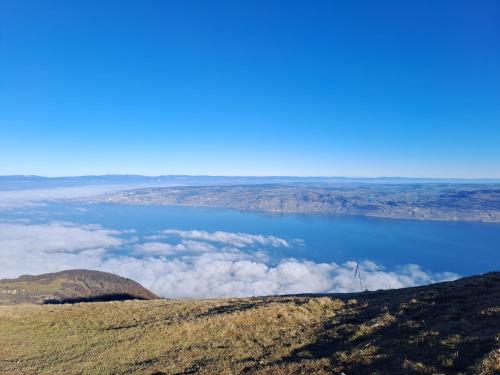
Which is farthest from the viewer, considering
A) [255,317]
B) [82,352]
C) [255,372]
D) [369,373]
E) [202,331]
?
[255,317]

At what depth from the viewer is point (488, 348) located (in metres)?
13.4

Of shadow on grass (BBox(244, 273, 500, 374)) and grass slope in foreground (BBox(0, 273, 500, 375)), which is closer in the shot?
shadow on grass (BBox(244, 273, 500, 374))

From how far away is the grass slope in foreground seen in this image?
1452 centimetres

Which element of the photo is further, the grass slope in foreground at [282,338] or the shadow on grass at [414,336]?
the grass slope in foreground at [282,338]

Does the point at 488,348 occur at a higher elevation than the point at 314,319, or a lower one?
higher

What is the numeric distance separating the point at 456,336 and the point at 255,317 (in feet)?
41.6

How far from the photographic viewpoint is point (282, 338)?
2030 centimetres

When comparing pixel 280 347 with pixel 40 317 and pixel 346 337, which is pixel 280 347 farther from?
pixel 40 317

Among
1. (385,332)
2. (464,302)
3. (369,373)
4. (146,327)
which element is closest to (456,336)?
(385,332)

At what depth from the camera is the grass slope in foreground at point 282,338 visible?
1452 centimetres

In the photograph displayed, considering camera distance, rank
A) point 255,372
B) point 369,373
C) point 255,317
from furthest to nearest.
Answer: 1. point 255,317
2. point 255,372
3. point 369,373

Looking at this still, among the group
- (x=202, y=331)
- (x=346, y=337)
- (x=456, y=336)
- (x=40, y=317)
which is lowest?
(x=40, y=317)

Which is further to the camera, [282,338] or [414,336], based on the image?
[282,338]

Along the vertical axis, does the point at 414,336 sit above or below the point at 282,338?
above
